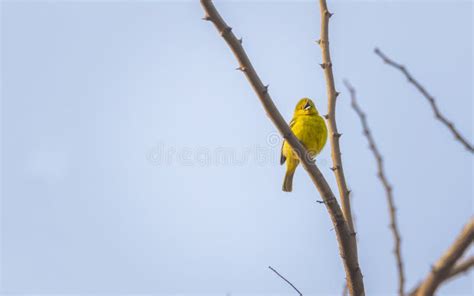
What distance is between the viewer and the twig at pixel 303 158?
10.7ft

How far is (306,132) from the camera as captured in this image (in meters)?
7.79

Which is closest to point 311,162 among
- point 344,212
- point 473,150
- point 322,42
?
point 344,212

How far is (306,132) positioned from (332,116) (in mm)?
3609

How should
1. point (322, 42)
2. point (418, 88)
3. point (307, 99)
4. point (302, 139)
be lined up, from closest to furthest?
point (418, 88) < point (322, 42) < point (302, 139) < point (307, 99)

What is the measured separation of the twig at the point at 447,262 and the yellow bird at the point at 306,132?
5.85 meters

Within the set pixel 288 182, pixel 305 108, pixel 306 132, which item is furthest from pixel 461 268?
pixel 288 182

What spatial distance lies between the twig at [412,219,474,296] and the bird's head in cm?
→ 675

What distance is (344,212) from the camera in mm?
3992

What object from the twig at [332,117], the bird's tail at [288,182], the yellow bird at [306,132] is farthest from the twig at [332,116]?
the bird's tail at [288,182]

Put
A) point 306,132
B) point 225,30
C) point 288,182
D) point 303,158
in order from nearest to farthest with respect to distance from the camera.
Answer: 1. point 225,30
2. point 303,158
3. point 306,132
4. point 288,182

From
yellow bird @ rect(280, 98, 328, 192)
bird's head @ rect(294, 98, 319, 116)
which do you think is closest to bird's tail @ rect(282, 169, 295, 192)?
yellow bird @ rect(280, 98, 328, 192)

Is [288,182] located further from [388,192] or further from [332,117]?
[388,192]

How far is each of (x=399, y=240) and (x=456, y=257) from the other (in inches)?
17.5

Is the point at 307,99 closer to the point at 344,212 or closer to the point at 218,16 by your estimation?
the point at 344,212
